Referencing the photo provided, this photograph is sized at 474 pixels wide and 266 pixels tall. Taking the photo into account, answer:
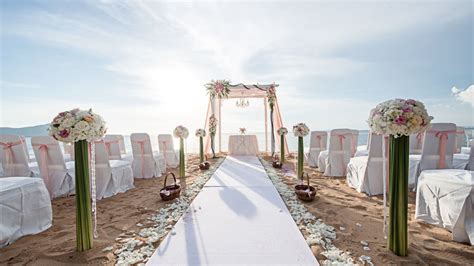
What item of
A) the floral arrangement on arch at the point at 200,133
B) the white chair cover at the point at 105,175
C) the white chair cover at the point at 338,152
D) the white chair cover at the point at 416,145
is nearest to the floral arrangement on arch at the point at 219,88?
the floral arrangement on arch at the point at 200,133

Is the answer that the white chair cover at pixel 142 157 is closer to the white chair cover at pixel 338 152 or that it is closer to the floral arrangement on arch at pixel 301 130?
the floral arrangement on arch at pixel 301 130

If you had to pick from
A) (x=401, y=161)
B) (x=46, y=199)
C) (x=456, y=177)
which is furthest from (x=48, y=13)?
(x=456, y=177)

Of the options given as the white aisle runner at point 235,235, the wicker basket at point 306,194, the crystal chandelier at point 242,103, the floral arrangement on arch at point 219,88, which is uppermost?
the floral arrangement on arch at point 219,88

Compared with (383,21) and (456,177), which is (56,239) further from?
(383,21)

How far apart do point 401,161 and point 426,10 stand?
465 cm

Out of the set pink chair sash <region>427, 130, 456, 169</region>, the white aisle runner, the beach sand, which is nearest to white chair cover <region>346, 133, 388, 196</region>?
the beach sand

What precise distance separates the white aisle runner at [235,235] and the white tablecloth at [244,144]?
17.9 ft

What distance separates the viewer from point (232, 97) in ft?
33.1

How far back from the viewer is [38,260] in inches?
69.9

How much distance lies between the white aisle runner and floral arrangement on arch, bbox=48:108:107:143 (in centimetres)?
123

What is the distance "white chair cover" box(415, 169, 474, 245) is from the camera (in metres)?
1.99

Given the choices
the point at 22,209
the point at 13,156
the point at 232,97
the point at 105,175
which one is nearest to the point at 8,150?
the point at 13,156

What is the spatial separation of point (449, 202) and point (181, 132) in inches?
188

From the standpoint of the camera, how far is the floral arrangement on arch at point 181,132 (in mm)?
5195
